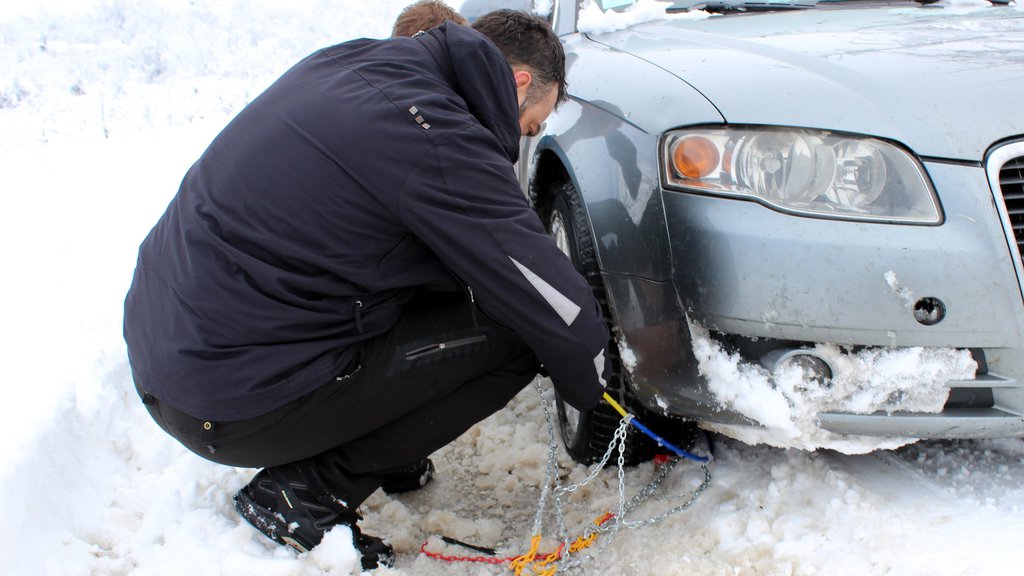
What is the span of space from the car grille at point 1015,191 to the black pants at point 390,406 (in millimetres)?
1150

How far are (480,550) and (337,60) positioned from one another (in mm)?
1315

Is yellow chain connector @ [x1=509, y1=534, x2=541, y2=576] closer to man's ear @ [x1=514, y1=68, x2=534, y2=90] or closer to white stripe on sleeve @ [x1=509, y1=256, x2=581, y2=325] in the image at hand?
white stripe on sleeve @ [x1=509, y1=256, x2=581, y2=325]

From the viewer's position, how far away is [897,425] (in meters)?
1.81

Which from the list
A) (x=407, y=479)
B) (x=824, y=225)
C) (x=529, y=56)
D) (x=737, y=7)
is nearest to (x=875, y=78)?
(x=824, y=225)

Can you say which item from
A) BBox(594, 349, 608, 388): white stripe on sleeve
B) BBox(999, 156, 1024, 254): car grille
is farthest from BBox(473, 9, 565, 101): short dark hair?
BBox(999, 156, 1024, 254): car grille

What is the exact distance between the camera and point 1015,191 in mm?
1783

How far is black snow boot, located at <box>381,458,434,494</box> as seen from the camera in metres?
2.52

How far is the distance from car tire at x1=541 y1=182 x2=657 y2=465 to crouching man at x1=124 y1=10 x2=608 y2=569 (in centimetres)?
25

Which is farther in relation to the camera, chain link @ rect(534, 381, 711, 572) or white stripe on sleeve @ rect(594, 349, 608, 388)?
chain link @ rect(534, 381, 711, 572)

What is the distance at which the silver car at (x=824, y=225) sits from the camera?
5.68ft

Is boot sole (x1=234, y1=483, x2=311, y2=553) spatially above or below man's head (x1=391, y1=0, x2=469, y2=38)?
below

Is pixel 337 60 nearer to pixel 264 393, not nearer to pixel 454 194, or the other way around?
pixel 454 194

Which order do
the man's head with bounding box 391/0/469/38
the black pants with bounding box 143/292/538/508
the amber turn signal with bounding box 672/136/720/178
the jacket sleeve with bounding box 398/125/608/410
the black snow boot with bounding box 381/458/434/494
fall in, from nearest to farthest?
the jacket sleeve with bounding box 398/125/608/410
the amber turn signal with bounding box 672/136/720/178
the black pants with bounding box 143/292/538/508
the black snow boot with bounding box 381/458/434/494
the man's head with bounding box 391/0/469/38

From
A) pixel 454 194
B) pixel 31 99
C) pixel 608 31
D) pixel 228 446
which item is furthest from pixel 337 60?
pixel 31 99
